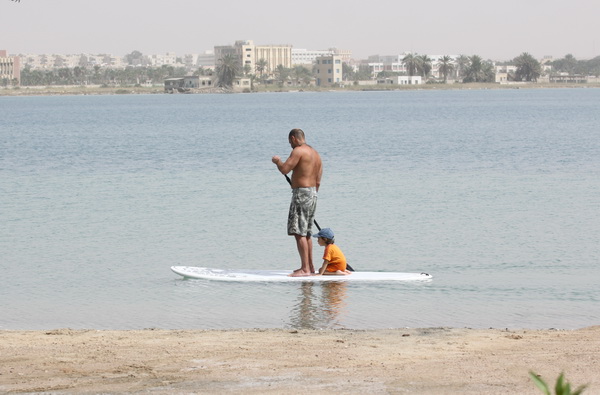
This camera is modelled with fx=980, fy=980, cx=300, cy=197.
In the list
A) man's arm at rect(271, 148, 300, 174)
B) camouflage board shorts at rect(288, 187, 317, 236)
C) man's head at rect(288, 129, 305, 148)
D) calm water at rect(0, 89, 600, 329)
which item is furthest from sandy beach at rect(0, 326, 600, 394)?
man's head at rect(288, 129, 305, 148)

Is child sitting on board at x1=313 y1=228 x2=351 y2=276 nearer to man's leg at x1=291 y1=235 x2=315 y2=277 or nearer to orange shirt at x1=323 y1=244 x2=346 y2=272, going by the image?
orange shirt at x1=323 y1=244 x2=346 y2=272

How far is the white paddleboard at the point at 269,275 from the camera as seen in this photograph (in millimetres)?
13500

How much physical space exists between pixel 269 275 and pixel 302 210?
116 cm

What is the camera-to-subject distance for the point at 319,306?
474 inches

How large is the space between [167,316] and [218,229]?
7798 millimetres

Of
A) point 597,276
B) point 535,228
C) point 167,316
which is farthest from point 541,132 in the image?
point 167,316

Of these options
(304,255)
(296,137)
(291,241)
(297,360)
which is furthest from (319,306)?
(291,241)

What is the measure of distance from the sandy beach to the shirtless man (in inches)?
128

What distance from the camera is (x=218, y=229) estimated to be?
19.5m

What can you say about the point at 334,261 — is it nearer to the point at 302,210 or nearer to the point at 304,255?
the point at 304,255

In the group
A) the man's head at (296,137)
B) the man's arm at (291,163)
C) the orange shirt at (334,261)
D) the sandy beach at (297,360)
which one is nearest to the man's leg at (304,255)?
the orange shirt at (334,261)

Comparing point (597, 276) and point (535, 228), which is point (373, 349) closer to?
point (597, 276)

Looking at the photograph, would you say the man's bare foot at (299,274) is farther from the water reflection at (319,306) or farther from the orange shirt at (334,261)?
the orange shirt at (334,261)

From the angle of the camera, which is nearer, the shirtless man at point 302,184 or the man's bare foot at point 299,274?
the shirtless man at point 302,184
